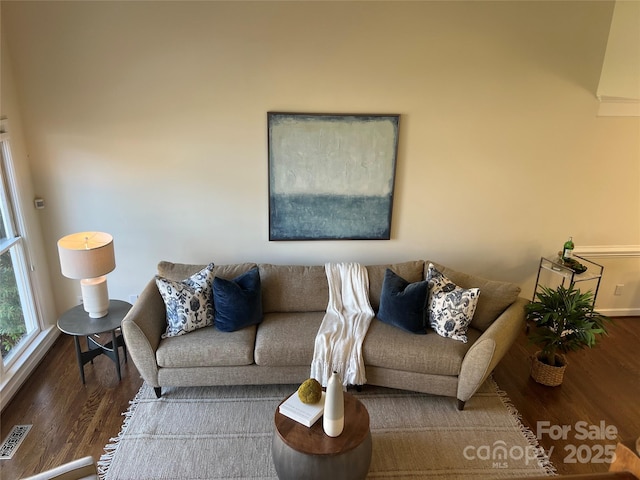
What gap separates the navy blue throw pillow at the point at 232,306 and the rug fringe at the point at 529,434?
6.19ft

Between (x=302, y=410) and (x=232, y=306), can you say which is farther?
(x=232, y=306)

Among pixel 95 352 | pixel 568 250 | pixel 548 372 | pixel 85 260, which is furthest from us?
pixel 568 250

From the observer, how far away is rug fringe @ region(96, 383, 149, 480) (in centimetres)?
261

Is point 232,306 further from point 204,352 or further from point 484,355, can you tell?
point 484,355

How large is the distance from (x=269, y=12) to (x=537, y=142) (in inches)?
96.7

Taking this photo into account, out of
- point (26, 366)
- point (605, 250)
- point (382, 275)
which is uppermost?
point (605, 250)

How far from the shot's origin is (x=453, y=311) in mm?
3186

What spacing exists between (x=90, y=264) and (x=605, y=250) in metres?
4.41

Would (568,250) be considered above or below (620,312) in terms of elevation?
above

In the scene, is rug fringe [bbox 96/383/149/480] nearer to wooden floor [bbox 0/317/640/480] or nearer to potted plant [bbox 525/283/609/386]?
wooden floor [bbox 0/317/640/480]

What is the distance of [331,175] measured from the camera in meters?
3.78

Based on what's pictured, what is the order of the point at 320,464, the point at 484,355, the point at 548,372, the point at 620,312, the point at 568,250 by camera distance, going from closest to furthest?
the point at 320,464 < the point at 484,355 < the point at 548,372 < the point at 568,250 < the point at 620,312

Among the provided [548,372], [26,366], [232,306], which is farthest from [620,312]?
[26,366]

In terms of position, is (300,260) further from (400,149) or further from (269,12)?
(269,12)
